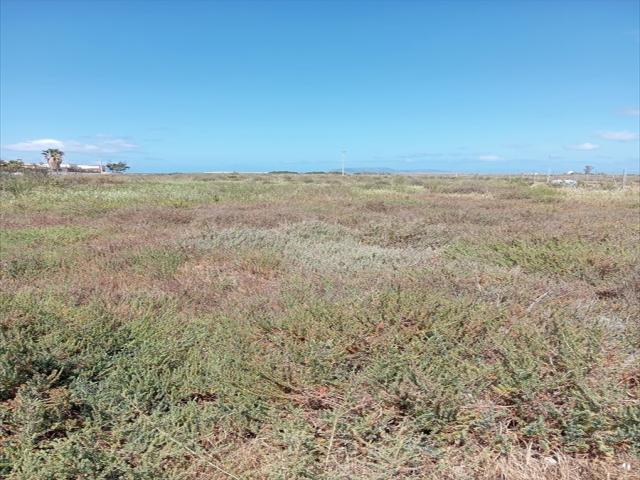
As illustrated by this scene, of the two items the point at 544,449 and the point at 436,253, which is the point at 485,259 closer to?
the point at 436,253

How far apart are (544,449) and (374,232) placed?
7776mm

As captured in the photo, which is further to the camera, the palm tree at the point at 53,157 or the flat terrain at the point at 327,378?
the palm tree at the point at 53,157

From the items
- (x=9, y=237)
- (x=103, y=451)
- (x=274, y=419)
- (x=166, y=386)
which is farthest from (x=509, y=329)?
(x=9, y=237)

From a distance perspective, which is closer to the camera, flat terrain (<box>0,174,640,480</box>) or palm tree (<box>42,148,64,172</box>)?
flat terrain (<box>0,174,640,480</box>)

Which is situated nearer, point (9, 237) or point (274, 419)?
point (274, 419)

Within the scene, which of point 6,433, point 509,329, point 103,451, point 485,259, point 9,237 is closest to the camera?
point 103,451

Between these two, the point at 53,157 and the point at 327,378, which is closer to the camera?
the point at 327,378

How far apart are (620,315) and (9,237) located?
10996 millimetres

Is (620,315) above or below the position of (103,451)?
above

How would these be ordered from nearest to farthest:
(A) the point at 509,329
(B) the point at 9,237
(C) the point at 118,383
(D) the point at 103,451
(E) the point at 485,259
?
(D) the point at 103,451 < (C) the point at 118,383 < (A) the point at 509,329 < (E) the point at 485,259 < (B) the point at 9,237

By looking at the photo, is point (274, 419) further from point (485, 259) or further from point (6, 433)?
point (485, 259)

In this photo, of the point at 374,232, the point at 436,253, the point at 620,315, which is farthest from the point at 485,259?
the point at 374,232

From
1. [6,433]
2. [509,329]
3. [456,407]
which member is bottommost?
[6,433]

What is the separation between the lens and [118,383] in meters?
3.01
